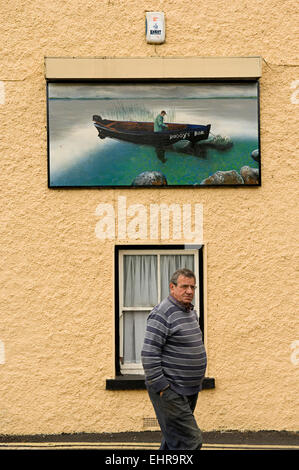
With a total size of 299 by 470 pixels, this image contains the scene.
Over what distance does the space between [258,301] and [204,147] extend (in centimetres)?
192

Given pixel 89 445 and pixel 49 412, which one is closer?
pixel 89 445

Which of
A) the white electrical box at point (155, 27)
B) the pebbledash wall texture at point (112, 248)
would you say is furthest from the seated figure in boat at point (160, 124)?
the white electrical box at point (155, 27)

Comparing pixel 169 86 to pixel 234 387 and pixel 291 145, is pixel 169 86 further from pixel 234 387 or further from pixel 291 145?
pixel 234 387

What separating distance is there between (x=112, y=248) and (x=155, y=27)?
2633 mm

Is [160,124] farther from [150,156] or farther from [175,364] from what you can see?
[175,364]

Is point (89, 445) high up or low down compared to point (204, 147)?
down

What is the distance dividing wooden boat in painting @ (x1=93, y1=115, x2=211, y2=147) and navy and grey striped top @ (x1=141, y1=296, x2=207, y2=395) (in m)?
2.60

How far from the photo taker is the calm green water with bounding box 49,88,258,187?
284 inches

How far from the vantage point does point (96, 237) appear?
7184mm

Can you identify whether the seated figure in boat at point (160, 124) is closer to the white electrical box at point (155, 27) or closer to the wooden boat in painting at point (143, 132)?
the wooden boat in painting at point (143, 132)

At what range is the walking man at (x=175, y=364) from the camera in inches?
200

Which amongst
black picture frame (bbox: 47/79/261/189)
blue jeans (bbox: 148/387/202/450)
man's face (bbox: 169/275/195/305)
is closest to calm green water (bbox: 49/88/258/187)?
black picture frame (bbox: 47/79/261/189)

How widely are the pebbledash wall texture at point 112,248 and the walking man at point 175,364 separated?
193 cm

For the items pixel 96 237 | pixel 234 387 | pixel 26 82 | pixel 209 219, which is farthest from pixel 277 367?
pixel 26 82
